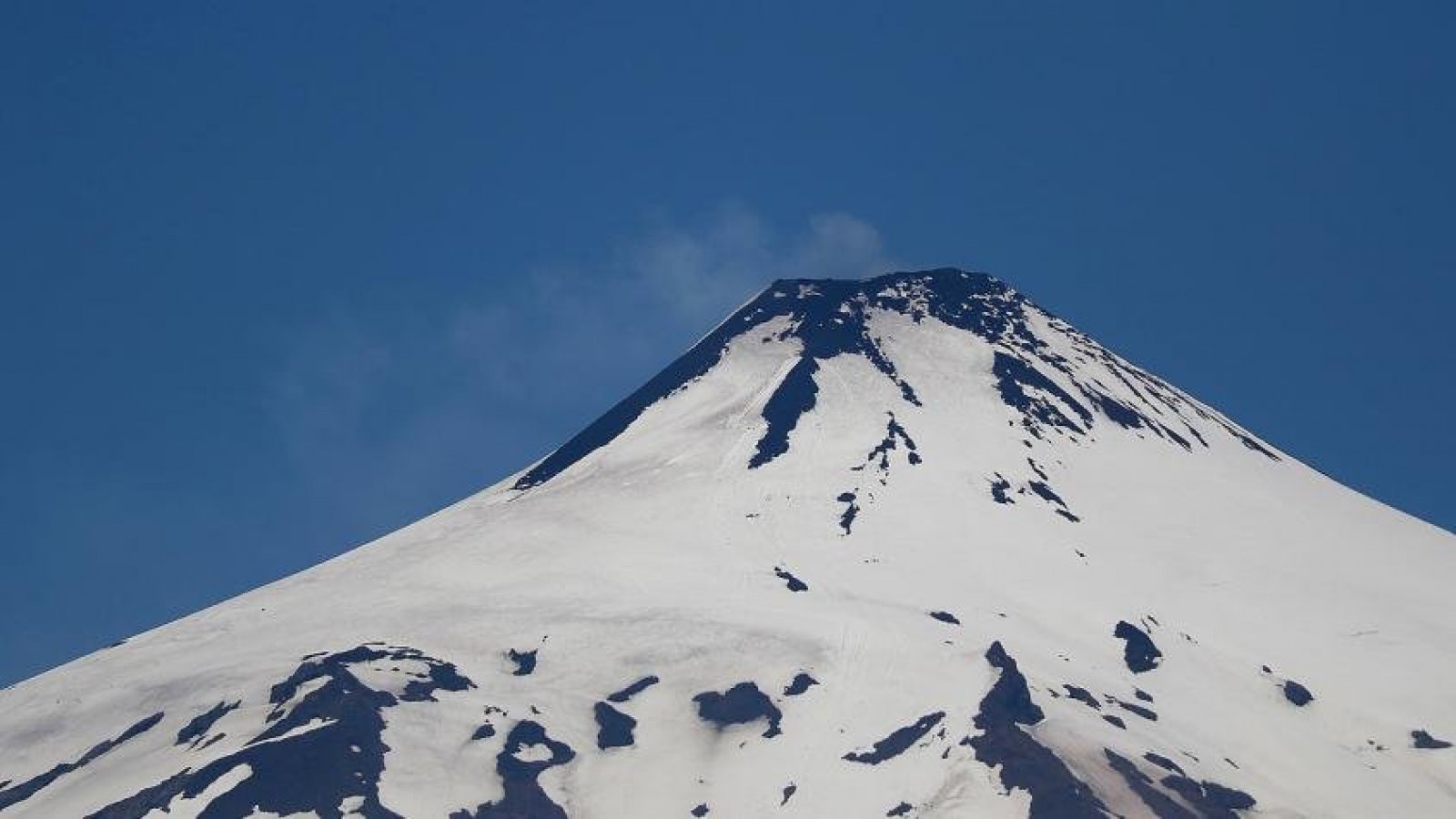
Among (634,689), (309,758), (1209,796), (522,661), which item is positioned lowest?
(309,758)

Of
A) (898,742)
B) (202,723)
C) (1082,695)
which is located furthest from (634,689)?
(1082,695)

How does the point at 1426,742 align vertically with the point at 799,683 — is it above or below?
above

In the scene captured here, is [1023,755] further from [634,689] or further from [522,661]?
[522,661]

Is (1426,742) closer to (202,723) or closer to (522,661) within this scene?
(522,661)

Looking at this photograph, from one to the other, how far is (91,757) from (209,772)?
19.6m

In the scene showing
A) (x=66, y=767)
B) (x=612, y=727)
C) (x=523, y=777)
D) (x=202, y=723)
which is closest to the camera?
(x=523, y=777)

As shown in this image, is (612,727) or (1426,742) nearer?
(612,727)

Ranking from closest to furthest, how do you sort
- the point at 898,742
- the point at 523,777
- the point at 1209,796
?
the point at 1209,796 → the point at 523,777 → the point at 898,742

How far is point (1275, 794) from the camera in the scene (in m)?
173

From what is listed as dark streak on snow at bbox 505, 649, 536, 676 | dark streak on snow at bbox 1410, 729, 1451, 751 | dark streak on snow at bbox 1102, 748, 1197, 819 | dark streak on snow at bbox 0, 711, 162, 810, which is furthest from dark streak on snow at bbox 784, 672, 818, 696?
dark streak on snow at bbox 0, 711, 162, 810

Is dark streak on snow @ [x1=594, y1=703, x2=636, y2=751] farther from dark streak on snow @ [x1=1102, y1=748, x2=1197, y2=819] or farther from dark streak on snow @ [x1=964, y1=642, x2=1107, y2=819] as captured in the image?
dark streak on snow @ [x1=1102, y1=748, x2=1197, y2=819]

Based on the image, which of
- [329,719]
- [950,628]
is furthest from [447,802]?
[950,628]

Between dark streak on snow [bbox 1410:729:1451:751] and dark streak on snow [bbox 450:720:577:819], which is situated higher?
dark streak on snow [bbox 1410:729:1451:751]

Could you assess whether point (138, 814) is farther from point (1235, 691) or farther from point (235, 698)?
point (1235, 691)
